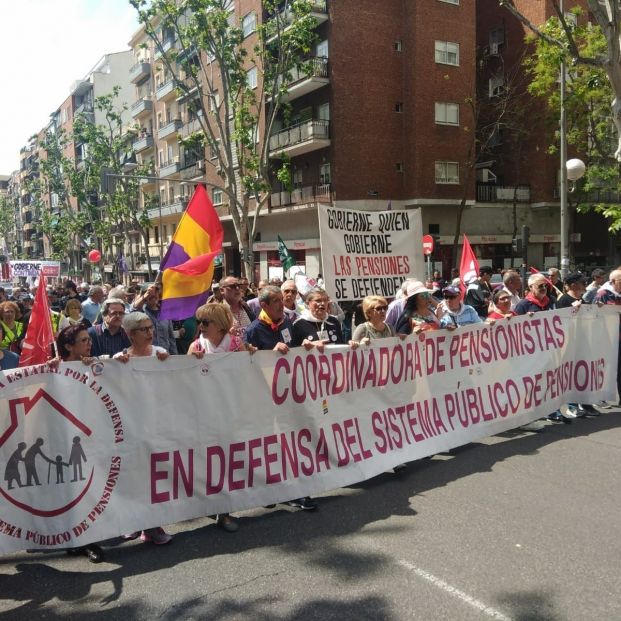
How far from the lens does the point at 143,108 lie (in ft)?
174

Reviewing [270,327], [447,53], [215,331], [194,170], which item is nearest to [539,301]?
[270,327]

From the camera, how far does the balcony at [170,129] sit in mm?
46562

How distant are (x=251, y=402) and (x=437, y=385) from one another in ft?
6.94

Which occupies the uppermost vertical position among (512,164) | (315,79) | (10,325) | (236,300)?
(315,79)

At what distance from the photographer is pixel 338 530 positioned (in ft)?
14.6

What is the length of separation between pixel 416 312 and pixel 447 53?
97.1 ft

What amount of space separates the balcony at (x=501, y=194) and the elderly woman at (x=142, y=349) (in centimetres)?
3313

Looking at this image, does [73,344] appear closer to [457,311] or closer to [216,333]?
[216,333]

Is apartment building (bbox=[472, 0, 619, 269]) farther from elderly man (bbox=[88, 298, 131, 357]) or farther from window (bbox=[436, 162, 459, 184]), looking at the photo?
elderly man (bbox=[88, 298, 131, 357])

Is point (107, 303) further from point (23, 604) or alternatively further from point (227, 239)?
point (227, 239)

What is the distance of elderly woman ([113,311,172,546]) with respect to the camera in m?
4.34

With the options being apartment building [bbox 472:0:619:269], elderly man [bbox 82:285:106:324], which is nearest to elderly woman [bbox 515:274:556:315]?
elderly man [bbox 82:285:106:324]

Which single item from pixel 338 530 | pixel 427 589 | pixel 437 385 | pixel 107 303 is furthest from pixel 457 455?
pixel 107 303

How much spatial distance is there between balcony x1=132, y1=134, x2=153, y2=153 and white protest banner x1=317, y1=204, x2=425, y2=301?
48933 millimetres
